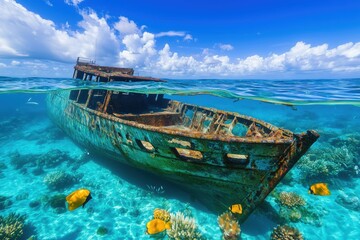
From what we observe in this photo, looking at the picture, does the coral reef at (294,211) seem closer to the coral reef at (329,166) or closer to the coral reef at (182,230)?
the coral reef at (329,166)

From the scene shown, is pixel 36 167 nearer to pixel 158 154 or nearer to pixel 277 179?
pixel 158 154

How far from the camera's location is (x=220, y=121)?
35.1 feet

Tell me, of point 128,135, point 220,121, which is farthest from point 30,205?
point 220,121

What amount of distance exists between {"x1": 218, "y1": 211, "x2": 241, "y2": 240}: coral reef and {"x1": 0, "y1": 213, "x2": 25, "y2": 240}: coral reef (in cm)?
712

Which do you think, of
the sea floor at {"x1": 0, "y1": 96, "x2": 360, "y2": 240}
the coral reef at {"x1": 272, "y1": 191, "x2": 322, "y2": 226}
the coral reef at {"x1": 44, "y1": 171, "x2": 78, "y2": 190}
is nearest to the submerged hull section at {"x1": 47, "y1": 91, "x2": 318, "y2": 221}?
the sea floor at {"x1": 0, "y1": 96, "x2": 360, "y2": 240}

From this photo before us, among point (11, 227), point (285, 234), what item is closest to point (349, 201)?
point (285, 234)

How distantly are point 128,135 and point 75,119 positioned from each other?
6.20 metres

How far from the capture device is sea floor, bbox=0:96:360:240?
7.86 metres

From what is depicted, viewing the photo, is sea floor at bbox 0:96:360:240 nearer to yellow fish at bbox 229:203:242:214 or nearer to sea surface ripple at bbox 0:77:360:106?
yellow fish at bbox 229:203:242:214

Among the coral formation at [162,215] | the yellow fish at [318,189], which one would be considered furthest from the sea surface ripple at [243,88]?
the coral formation at [162,215]

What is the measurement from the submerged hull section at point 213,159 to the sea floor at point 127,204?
177 cm

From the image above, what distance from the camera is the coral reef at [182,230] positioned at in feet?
23.0

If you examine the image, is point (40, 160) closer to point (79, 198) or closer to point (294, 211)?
point (79, 198)

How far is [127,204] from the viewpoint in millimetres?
9227
